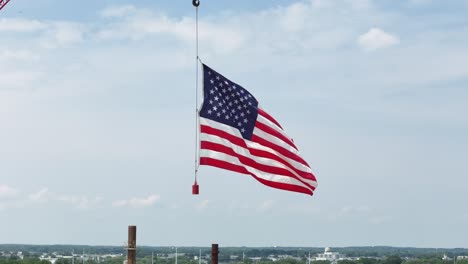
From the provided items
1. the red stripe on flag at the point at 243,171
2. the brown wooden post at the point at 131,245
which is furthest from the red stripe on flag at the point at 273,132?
the brown wooden post at the point at 131,245

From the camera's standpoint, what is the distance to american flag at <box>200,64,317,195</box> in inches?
1248

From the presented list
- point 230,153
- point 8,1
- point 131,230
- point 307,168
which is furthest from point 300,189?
point 8,1

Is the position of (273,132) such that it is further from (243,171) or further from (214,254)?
(214,254)

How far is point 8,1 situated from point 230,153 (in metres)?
44.2

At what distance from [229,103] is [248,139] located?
1427mm

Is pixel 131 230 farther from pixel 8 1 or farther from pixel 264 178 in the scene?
pixel 8 1

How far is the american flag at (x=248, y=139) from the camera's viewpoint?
31.7 m

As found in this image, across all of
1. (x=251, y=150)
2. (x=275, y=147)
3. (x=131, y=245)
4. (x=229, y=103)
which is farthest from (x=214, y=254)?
(x=229, y=103)

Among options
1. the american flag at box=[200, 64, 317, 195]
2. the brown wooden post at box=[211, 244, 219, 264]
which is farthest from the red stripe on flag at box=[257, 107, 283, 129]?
the brown wooden post at box=[211, 244, 219, 264]

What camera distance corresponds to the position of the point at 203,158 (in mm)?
30984

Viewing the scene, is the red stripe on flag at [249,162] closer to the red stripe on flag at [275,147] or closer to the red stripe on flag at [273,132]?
the red stripe on flag at [275,147]

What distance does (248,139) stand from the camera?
106 feet

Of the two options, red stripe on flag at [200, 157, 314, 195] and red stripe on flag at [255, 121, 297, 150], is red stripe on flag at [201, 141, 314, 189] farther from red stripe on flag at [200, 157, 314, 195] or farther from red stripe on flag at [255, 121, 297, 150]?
red stripe on flag at [255, 121, 297, 150]

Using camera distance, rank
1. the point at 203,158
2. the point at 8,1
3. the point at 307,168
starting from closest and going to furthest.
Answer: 1. the point at 203,158
2. the point at 307,168
3. the point at 8,1
